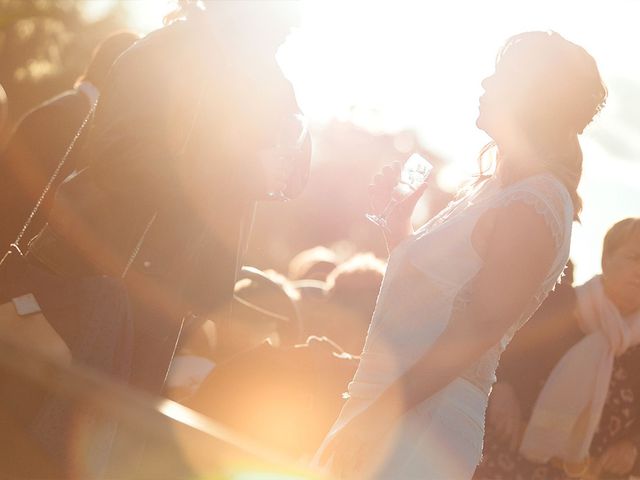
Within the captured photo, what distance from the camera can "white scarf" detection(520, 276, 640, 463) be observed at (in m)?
5.83

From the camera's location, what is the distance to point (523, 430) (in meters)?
5.69

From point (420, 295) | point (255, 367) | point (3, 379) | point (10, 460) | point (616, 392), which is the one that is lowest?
point (616, 392)

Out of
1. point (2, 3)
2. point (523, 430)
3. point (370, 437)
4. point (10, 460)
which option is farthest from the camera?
point (2, 3)

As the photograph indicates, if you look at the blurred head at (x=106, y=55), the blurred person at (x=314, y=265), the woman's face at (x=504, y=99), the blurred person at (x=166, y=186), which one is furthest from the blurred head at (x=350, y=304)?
the woman's face at (x=504, y=99)

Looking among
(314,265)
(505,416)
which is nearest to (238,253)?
(505,416)

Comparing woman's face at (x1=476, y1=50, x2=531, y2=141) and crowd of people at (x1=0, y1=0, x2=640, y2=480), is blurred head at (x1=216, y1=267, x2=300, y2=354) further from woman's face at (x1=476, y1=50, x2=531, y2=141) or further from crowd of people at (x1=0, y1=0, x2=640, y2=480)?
woman's face at (x1=476, y1=50, x2=531, y2=141)

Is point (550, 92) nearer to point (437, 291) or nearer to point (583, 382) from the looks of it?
point (437, 291)

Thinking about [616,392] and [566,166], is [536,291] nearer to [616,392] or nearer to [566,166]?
[566,166]

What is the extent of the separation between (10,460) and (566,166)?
5.59 feet

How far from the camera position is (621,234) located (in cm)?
547

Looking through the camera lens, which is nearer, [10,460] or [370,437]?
[370,437]

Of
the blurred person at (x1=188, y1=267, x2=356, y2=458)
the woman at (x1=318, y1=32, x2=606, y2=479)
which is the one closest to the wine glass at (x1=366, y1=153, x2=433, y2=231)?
the woman at (x1=318, y1=32, x2=606, y2=479)

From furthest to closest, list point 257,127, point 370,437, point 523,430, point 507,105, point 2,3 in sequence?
point 2,3 → point 523,430 → point 257,127 → point 507,105 → point 370,437

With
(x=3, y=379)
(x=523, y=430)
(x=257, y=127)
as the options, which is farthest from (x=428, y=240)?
(x=523, y=430)
